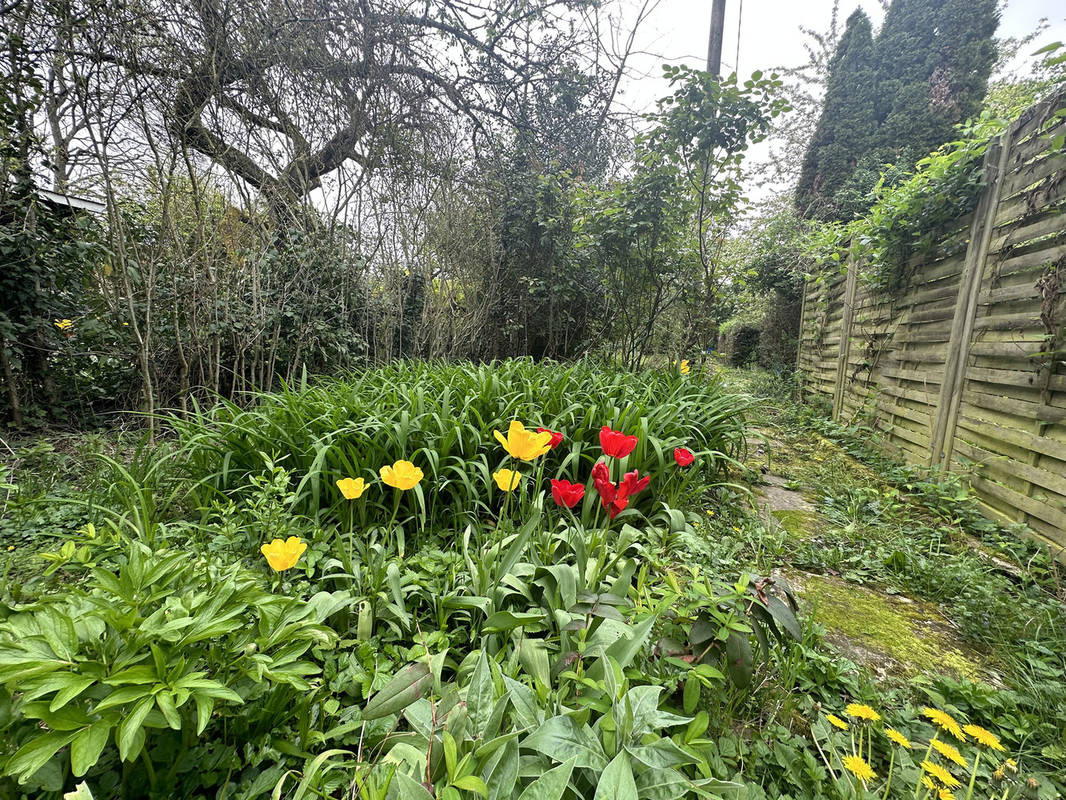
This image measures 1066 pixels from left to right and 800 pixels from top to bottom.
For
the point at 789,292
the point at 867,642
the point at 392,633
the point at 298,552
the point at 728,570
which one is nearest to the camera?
the point at 298,552

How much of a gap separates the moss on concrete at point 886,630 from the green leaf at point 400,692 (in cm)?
107

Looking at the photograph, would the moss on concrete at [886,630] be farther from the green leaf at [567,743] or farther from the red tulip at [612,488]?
the green leaf at [567,743]

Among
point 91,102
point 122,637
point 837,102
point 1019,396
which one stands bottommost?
point 122,637

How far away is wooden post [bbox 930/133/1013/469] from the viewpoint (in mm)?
2281

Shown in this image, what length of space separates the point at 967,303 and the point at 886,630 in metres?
2.13

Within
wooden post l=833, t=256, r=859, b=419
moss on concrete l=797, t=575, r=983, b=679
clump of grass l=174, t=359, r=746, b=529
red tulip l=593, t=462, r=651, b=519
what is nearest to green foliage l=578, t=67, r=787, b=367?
wooden post l=833, t=256, r=859, b=419

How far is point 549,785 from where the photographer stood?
527 millimetres

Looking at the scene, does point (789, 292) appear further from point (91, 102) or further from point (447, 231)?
point (91, 102)

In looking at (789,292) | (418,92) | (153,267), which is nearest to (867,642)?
(153,267)

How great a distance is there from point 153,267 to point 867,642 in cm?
367

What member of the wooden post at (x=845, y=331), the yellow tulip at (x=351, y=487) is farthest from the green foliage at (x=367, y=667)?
the wooden post at (x=845, y=331)

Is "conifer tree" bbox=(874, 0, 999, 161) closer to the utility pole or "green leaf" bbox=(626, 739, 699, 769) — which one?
the utility pole

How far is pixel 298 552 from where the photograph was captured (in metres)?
0.86

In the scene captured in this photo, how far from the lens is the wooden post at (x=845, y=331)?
13.6 ft
